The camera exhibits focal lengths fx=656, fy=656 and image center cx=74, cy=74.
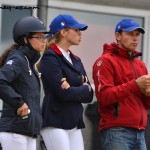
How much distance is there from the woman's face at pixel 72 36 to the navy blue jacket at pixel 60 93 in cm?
16

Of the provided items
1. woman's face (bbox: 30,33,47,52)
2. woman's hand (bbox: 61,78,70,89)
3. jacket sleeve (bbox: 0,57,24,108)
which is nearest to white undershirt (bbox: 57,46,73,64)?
woman's hand (bbox: 61,78,70,89)

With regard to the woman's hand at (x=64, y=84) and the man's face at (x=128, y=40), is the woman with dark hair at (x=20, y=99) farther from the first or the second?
the man's face at (x=128, y=40)

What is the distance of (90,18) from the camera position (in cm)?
787

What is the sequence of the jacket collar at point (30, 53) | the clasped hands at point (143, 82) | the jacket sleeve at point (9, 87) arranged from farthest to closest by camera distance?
the clasped hands at point (143, 82), the jacket collar at point (30, 53), the jacket sleeve at point (9, 87)

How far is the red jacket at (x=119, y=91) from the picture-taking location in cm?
569

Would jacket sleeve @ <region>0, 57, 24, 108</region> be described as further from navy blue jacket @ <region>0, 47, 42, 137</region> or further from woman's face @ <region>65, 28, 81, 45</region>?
woman's face @ <region>65, 28, 81, 45</region>

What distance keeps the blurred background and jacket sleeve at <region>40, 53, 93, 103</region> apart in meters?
1.64

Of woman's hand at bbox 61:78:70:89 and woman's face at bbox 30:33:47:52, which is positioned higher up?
woman's face at bbox 30:33:47:52

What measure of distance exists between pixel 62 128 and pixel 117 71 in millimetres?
710

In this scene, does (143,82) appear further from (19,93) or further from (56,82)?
(19,93)

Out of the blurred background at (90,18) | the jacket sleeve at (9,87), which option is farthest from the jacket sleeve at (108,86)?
the blurred background at (90,18)

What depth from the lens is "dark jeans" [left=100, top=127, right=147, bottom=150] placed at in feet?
18.7

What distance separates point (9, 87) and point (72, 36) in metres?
1.13

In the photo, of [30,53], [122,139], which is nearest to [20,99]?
[30,53]
